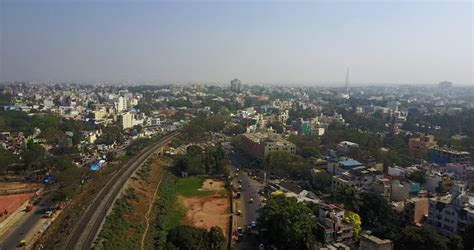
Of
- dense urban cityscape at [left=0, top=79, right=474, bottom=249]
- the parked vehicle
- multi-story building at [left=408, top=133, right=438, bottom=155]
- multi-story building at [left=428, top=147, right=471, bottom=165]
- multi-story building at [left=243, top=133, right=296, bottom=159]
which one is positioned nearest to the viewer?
dense urban cityscape at [left=0, top=79, right=474, bottom=249]

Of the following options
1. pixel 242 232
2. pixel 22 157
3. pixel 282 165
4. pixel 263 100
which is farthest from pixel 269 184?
pixel 263 100

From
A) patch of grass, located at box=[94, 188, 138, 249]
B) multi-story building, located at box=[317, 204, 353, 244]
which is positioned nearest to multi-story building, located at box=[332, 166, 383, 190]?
multi-story building, located at box=[317, 204, 353, 244]

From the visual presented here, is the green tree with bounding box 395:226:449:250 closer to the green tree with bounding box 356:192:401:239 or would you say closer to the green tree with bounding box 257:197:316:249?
the green tree with bounding box 356:192:401:239

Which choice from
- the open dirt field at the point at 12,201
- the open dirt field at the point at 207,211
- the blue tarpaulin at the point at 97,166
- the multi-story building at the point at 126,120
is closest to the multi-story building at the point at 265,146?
Result: the open dirt field at the point at 207,211

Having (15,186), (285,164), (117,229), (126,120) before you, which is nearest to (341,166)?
(285,164)

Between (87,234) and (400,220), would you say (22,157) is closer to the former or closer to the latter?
(87,234)

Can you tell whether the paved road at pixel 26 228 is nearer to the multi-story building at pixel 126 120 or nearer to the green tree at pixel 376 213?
the green tree at pixel 376 213

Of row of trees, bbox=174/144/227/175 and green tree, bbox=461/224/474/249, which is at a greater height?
green tree, bbox=461/224/474/249
